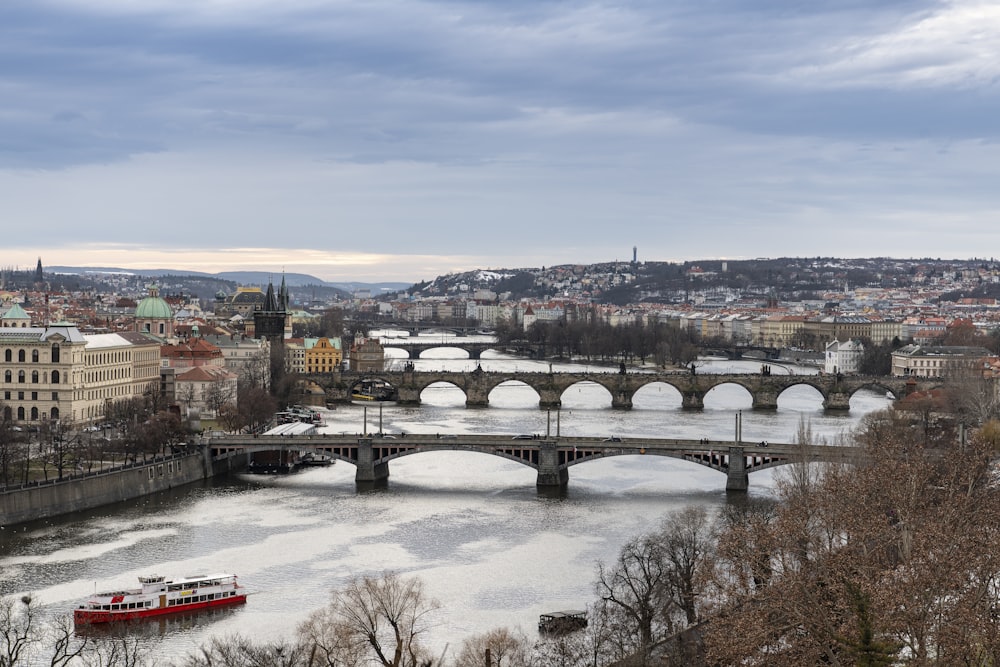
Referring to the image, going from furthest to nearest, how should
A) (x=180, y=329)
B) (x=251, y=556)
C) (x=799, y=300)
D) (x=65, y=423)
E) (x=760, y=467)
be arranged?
(x=799, y=300) → (x=180, y=329) → (x=65, y=423) → (x=760, y=467) → (x=251, y=556)

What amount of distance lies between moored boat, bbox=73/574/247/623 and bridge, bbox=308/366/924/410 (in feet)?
120

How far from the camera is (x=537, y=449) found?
126ft

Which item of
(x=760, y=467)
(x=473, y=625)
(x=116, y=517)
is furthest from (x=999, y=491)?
(x=116, y=517)

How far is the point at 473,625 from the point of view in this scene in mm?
23375

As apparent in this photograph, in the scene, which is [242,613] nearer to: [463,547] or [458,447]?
[463,547]

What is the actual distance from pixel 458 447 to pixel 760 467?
767 centimetres

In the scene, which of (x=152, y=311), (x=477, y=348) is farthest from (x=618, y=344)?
(x=152, y=311)

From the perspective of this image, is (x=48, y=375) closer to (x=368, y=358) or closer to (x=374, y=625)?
(x=374, y=625)

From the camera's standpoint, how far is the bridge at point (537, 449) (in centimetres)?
3672

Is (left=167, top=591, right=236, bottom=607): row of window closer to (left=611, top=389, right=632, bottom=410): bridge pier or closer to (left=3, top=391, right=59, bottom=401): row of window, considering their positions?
(left=3, top=391, right=59, bottom=401): row of window

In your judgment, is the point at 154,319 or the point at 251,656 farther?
the point at 154,319

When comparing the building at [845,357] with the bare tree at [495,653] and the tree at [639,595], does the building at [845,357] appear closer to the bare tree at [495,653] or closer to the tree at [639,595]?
the tree at [639,595]

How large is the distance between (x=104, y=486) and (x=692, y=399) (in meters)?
33.8

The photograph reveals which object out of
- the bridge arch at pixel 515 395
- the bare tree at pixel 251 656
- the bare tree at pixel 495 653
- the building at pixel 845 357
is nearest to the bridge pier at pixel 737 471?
the bare tree at pixel 495 653
